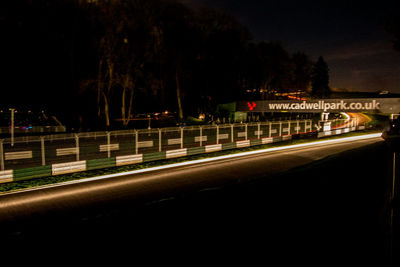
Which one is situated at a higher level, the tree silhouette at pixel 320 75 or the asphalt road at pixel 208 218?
the tree silhouette at pixel 320 75

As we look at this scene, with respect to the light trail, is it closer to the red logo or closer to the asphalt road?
the asphalt road

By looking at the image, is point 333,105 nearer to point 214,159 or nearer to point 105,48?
point 214,159

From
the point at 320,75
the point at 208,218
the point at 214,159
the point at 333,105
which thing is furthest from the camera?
the point at 320,75

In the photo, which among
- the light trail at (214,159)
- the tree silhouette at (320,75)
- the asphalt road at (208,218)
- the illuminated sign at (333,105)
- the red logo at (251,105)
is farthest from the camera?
the tree silhouette at (320,75)

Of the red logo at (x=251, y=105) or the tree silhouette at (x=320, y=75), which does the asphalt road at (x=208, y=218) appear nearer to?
the red logo at (x=251, y=105)

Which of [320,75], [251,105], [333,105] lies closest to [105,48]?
[251,105]

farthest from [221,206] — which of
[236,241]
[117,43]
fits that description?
[117,43]

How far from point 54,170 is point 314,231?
12.3 metres

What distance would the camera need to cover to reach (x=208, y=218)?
698 centimetres

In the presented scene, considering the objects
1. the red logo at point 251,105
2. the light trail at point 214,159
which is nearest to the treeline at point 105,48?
the red logo at point 251,105

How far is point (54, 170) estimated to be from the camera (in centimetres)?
1266

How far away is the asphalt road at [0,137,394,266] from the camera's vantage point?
5.57 meters

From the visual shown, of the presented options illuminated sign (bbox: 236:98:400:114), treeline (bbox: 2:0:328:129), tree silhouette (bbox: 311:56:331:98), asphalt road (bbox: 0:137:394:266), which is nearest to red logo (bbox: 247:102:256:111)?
illuminated sign (bbox: 236:98:400:114)

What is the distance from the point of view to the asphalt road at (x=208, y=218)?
557 centimetres
